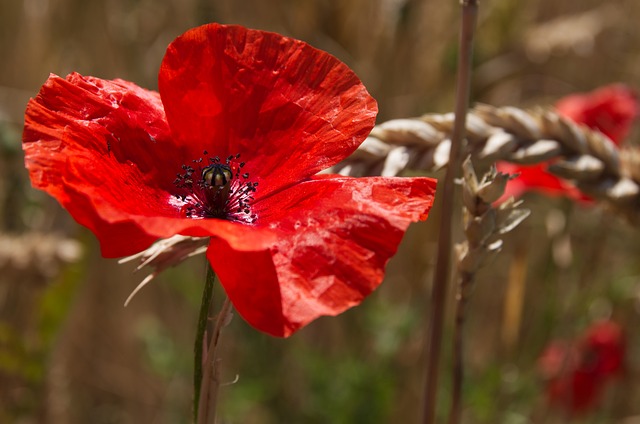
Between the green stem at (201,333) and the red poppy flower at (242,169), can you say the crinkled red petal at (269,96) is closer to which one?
the red poppy flower at (242,169)

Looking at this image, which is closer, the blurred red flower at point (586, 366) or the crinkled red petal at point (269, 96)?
the crinkled red petal at point (269, 96)

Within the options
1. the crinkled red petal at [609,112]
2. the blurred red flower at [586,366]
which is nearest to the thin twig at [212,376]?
the crinkled red petal at [609,112]

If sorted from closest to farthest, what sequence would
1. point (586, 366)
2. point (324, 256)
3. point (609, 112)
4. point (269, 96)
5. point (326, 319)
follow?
point (324, 256), point (269, 96), point (609, 112), point (586, 366), point (326, 319)

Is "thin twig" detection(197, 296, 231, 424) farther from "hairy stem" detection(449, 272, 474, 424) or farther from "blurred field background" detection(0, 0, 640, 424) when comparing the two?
"blurred field background" detection(0, 0, 640, 424)

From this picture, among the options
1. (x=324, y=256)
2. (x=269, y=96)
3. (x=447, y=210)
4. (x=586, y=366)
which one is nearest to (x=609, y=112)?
(x=586, y=366)

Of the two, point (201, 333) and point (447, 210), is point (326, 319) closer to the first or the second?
point (447, 210)

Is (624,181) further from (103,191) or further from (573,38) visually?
(573,38)

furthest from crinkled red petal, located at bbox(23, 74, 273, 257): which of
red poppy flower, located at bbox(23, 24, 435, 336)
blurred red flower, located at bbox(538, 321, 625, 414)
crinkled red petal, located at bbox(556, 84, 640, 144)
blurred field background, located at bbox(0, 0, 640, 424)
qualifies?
blurred red flower, located at bbox(538, 321, 625, 414)
